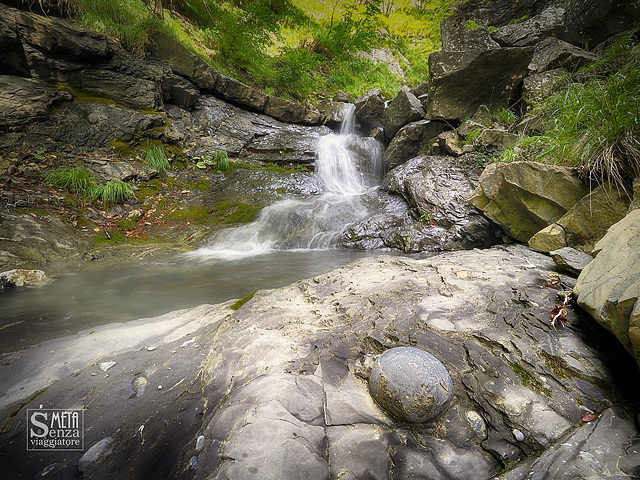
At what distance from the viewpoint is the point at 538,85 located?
5.78 metres

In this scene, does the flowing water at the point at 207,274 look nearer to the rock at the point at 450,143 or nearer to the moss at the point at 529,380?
the rock at the point at 450,143

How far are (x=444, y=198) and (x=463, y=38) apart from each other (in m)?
5.22

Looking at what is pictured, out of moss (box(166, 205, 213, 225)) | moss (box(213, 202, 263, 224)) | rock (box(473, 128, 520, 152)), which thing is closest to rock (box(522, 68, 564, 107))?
rock (box(473, 128, 520, 152))

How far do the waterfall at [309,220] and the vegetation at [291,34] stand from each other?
6.16m

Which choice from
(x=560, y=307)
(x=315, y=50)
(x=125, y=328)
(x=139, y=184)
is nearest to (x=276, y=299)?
(x=125, y=328)

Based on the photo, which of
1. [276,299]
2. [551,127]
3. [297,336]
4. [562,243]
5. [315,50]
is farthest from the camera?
[315,50]

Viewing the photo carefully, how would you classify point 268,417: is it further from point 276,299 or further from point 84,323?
point 84,323

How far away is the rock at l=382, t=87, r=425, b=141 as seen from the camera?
8.09m

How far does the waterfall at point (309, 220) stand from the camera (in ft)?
19.4

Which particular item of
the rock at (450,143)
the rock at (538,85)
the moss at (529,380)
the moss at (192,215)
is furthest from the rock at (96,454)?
the rock at (538,85)

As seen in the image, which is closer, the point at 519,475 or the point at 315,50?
the point at 519,475

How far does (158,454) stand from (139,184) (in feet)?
22.8

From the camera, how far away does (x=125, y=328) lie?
2309 millimetres

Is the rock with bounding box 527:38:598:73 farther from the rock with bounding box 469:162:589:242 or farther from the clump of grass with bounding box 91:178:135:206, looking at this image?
the clump of grass with bounding box 91:178:135:206
